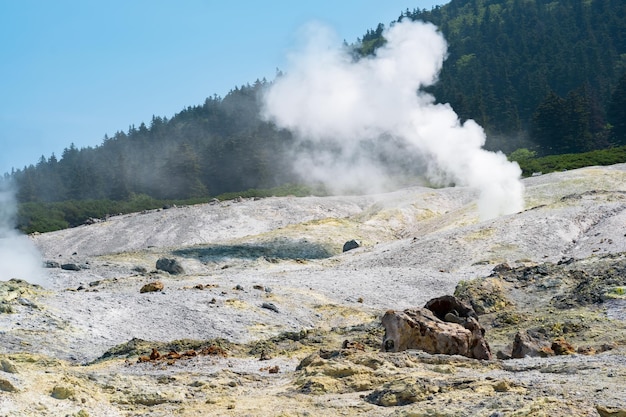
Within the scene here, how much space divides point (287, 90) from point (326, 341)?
5579 cm

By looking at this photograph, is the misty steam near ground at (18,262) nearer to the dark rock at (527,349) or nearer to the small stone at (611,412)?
the dark rock at (527,349)

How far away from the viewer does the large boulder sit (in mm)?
18438

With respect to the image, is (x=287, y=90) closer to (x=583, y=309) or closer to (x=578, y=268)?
(x=578, y=268)

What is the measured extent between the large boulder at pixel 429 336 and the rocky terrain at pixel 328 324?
2.72 feet

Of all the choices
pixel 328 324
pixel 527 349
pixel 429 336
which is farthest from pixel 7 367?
pixel 328 324

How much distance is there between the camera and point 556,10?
545 feet

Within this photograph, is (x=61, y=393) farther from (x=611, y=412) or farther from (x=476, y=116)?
(x=476, y=116)

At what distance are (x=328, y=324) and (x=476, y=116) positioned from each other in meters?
87.1

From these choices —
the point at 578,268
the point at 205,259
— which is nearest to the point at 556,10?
the point at 205,259

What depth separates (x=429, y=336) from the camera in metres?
18.5

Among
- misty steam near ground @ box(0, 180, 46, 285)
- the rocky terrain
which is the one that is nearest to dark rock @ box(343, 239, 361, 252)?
the rocky terrain

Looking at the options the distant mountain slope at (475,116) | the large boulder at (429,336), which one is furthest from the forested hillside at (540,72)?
the large boulder at (429,336)

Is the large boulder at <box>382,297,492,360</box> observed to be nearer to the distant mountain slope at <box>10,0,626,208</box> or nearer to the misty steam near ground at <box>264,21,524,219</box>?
the misty steam near ground at <box>264,21,524,219</box>

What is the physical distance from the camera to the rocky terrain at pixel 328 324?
13.5 m
